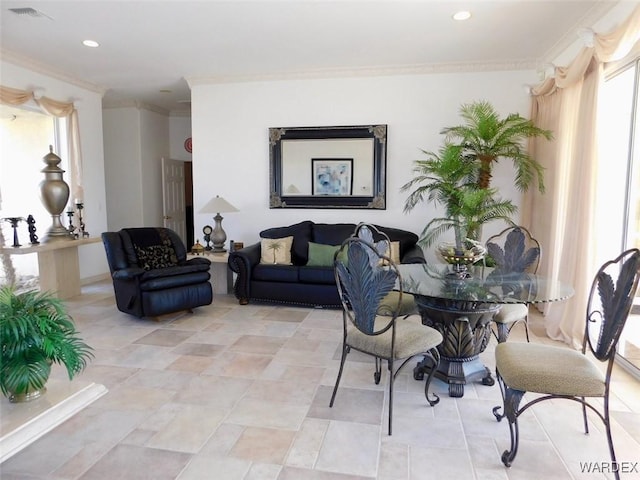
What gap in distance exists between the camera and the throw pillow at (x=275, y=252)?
4883 millimetres

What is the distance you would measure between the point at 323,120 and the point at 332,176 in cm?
72

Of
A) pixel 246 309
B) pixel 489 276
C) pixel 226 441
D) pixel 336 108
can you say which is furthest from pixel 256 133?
pixel 226 441

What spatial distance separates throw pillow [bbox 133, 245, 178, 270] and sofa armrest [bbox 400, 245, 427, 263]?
2.52 metres

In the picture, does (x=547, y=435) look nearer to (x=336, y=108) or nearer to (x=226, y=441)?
(x=226, y=441)

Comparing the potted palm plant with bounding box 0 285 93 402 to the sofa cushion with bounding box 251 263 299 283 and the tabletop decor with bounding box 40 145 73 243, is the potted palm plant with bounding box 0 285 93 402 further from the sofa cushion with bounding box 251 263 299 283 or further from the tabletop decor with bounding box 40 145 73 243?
the tabletop decor with bounding box 40 145 73 243

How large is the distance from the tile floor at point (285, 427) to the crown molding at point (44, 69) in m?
3.54

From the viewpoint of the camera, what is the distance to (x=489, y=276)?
287 cm

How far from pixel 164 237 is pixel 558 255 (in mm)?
4080

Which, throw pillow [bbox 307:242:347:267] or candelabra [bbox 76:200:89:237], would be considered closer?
throw pillow [bbox 307:242:347:267]

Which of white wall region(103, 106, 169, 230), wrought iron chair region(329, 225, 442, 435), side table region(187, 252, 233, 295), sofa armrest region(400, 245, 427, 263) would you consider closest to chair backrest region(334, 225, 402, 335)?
wrought iron chair region(329, 225, 442, 435)

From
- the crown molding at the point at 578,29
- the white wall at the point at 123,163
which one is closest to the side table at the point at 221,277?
the white wall at the point at 123,163

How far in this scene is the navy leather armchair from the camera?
4023mm

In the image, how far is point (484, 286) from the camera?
8.39 feet

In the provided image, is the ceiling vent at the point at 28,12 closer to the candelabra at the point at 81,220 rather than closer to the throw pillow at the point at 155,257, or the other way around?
the throw pillow at the point at 155,257
